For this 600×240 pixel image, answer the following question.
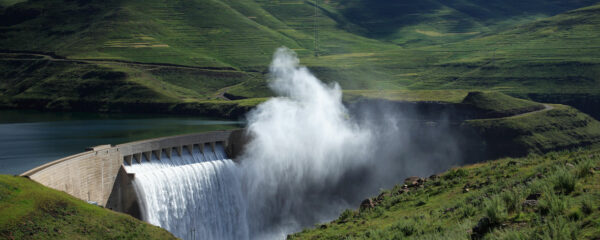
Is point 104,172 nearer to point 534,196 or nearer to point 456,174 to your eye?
point 456,174

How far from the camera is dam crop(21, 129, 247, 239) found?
39844 millimetres

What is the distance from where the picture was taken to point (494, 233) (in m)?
15.7

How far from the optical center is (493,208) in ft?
54.7

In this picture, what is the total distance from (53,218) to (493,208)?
21.6 m

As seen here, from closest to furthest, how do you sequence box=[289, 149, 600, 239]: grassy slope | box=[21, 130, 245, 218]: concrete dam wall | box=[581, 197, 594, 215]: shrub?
1. box=[289, 149, 600, 239]: grassy slope
2. box=[581, 197, 594, 215]: shrub
3. box=[21, 130, 245, 218]: concrete dam wall

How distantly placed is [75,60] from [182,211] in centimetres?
15208

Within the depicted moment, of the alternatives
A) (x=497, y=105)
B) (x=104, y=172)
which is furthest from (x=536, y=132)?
(x=104, y=172)

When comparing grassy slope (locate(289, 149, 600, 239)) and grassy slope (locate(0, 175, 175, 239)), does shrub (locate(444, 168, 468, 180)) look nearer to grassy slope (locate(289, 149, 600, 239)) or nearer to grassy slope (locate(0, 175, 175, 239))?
grassy slope (locate(289, 149, 600, 239))

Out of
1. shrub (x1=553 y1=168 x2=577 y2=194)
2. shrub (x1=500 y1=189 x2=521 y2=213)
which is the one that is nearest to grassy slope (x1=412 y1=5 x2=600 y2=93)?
shrub (x1=553 y1=168 x2=577 y2=194)

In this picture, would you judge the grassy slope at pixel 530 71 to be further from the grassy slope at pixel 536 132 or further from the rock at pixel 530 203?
the rock at pixel 530 203

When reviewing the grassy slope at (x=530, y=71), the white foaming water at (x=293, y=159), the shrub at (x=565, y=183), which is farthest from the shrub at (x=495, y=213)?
the grassy slope at (x=530, y=71)

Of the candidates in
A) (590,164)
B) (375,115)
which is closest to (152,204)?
(590,164)

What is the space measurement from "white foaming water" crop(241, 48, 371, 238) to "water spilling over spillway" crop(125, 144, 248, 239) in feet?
10.5

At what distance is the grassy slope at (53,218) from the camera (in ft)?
89.8
